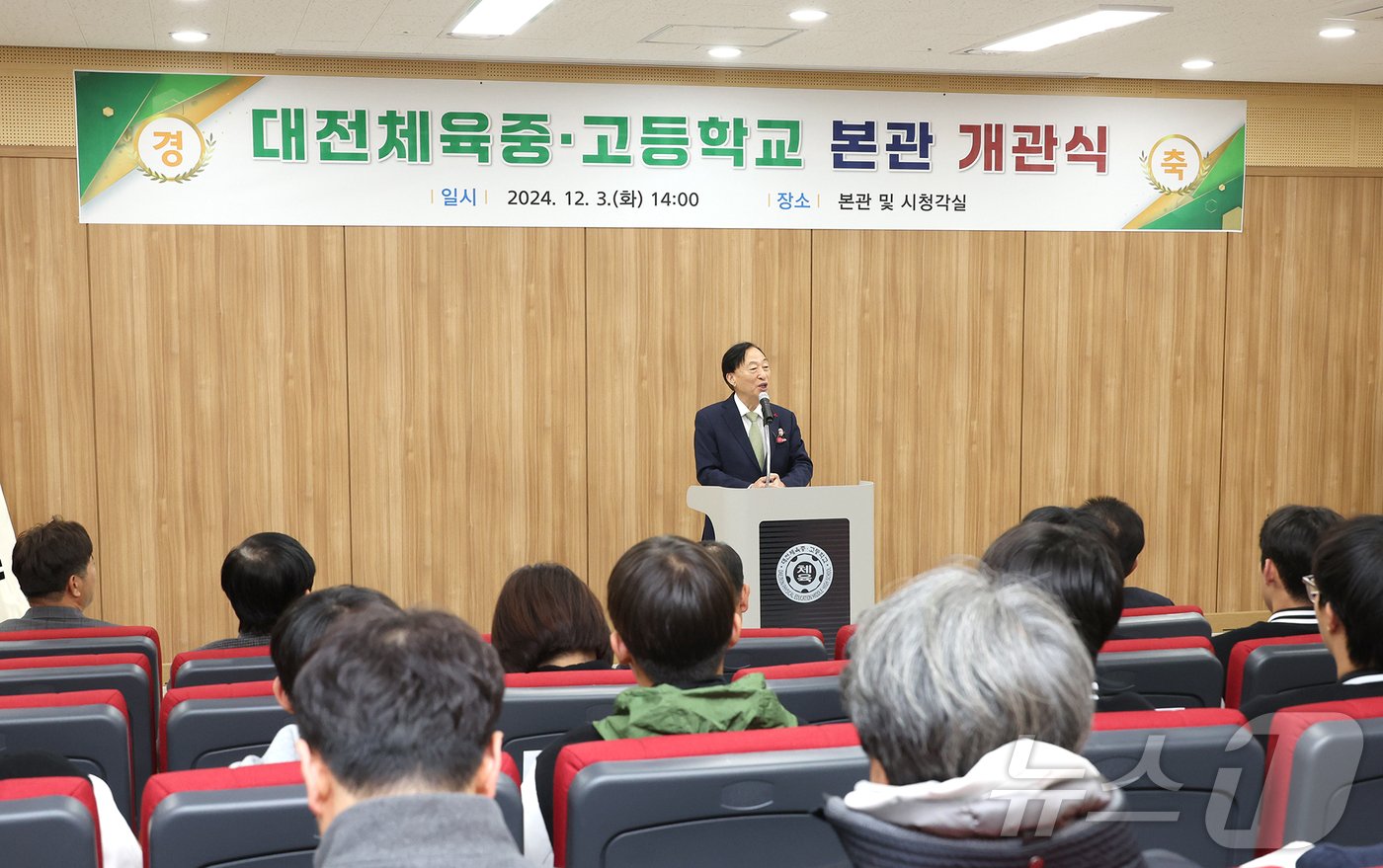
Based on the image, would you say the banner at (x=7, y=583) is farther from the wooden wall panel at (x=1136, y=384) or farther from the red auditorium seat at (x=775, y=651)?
the wooden wall panel at (x=1136, y=384)

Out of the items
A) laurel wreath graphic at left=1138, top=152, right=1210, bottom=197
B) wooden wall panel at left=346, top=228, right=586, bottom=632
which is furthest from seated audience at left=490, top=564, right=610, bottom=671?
laurel wreath graphic at left=1138, top=152, right=1210, bottom=197

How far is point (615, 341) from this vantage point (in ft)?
24.5

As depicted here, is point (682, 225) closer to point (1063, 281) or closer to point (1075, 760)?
point (1063, 281)

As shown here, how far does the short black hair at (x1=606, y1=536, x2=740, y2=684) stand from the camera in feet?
8.89

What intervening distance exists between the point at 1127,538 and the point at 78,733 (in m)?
3.53

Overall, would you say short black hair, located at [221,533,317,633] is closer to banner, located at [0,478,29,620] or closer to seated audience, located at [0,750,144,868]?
seated audience, located at [0,750,144,868]

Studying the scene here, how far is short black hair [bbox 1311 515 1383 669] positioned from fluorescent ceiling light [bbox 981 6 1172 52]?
388 cm

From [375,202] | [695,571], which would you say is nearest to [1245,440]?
[375,202]

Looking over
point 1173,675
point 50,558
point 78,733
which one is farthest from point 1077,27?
point 78,733

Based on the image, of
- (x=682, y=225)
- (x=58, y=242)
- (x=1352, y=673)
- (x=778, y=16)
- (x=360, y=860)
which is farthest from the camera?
(x=682, y=225)

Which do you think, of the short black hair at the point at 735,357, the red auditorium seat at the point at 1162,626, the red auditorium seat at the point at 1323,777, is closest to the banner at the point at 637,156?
the short black hair at the point at 735,357

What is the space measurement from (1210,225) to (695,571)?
256 inches

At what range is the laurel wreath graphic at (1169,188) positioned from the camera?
26.1 feet

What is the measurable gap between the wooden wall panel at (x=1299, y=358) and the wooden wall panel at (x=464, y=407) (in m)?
4.09
